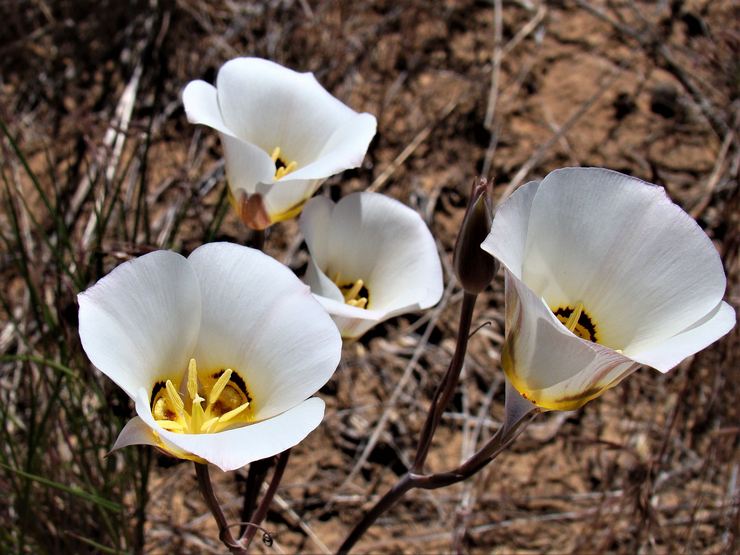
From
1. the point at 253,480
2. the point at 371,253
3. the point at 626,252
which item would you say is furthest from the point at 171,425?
the point at 626,252

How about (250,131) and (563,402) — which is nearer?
(563,402)

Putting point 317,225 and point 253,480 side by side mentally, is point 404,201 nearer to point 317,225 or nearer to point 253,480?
point 317,225

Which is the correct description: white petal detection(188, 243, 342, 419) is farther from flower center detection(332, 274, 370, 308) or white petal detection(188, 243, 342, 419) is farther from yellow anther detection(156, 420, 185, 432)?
flower center detection(332, 274, 370, 308)

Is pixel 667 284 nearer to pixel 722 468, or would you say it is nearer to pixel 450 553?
pixel 450 553

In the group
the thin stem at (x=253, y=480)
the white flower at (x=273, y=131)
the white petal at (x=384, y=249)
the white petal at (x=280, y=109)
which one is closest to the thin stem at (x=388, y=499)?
the thin stem at (x=253, y=480)

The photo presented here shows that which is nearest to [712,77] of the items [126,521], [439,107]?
[439,107]

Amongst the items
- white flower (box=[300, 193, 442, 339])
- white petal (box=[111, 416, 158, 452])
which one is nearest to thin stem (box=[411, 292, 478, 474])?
white flower (box=[300, 193, 442, 339])
